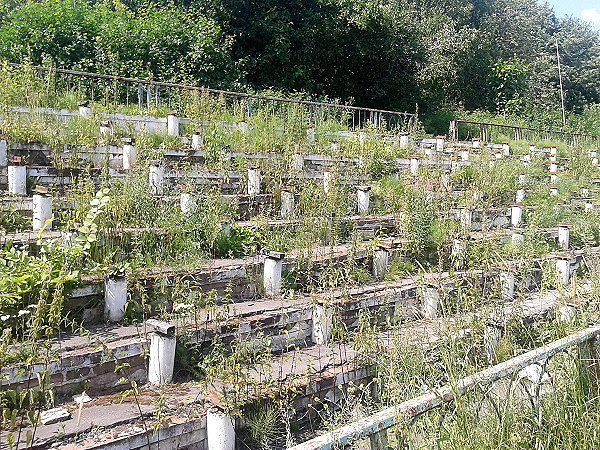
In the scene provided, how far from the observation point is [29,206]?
5.49 metres

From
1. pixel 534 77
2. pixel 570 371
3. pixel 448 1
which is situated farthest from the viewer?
pixel 534 77

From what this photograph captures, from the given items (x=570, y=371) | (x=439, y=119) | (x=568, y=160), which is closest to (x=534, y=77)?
(x=439, y=119)

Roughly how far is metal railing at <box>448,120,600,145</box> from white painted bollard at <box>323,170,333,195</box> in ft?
35.3

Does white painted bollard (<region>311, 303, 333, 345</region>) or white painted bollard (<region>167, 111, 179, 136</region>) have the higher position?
white painted bollard (<region>167, 111, 179, 136</region>)

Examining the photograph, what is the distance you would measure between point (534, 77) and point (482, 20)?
20.2 ft

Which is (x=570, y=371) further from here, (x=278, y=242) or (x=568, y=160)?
(x=568, y=160)

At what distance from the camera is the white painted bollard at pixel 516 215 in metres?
9.42

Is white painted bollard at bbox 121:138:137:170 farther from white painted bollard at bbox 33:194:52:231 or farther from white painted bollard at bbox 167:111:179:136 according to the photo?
white painted bollard at bbox 33:194:52:231

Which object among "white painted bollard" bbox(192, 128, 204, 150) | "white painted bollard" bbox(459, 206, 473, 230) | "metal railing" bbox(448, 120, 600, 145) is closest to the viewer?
"white painted bollard" bbox(459, 206, 473, 230)

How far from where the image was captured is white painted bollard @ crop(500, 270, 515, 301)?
18.3ft

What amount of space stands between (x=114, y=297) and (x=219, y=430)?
5.31 feet

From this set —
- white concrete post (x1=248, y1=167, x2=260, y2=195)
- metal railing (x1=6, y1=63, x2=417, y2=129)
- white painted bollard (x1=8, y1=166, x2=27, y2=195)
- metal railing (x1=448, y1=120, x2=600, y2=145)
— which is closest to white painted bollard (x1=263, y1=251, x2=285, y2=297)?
white concrete post (x1=248, y1=167, x2=260, y2=195)

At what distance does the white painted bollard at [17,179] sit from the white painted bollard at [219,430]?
392 centimetres

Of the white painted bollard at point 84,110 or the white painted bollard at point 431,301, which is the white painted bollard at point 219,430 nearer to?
the white painted bollard at point 431,301
